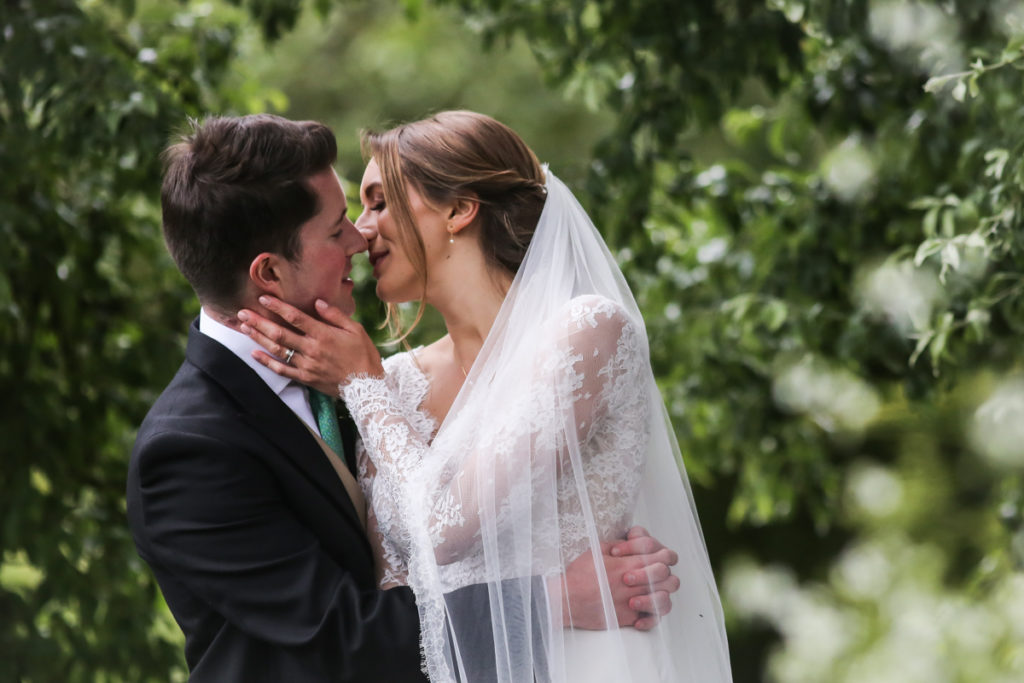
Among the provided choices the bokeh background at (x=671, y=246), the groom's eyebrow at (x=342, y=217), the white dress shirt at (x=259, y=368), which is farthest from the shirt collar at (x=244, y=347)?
the bokeh background at (x=671, y=246)

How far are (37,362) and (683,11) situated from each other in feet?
8.84

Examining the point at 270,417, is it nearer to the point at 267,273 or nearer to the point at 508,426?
the point at 267,273

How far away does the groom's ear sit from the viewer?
8.37ft

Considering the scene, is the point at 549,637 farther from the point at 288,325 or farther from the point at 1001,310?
the point at 1001,310

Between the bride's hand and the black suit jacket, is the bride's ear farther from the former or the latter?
the black suit jacket

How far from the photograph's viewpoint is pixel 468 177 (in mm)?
2701

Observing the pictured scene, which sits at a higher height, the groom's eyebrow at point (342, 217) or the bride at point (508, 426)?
the groom's eyebrow at point (342, 217)

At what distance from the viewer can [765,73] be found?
13.3 feet

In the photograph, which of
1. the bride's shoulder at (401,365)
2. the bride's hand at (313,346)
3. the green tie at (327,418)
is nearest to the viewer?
the bride's hand at (313,346)

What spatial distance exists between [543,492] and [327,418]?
1.90 feet

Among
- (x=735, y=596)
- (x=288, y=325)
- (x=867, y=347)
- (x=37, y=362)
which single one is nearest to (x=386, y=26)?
(x=735, y=596)

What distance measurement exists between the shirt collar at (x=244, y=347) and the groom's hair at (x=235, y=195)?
69mm

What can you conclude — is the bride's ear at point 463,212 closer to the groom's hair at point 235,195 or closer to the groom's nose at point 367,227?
the groom's nose at point 367,227

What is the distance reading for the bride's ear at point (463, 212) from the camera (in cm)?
271
